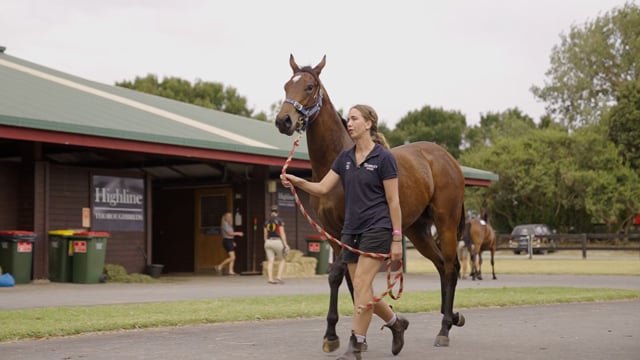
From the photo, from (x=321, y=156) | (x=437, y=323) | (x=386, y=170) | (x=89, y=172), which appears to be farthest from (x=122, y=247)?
(x=386, y=170)

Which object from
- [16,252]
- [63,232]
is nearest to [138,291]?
[16,252]

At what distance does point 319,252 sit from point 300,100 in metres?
19.7

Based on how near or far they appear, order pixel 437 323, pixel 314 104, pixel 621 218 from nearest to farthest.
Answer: pixel 314 104
pixel 437 323
pixel 621 218

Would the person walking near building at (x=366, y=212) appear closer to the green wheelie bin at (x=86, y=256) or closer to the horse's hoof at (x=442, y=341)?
the horse's hoof at (x=442, y=341)

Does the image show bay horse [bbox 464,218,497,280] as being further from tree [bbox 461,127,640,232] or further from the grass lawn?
tree [bbox 461,127,640,232]

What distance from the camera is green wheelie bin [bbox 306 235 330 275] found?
27531mm

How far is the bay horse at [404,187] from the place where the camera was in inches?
314

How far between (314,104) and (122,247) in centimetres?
1629

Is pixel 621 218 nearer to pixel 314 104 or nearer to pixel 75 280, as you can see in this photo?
pixel 75 280

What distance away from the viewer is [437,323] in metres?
10.9

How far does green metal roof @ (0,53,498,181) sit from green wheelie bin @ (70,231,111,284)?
2636 millimetres

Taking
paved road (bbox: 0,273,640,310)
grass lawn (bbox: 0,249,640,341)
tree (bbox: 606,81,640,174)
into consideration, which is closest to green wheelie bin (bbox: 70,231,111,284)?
paved road (bbox: 0,273,640,310)

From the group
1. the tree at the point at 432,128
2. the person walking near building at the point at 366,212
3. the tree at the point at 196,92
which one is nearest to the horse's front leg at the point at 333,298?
the person walking near building at the point at 366,212

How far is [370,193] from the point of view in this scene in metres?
7.08
